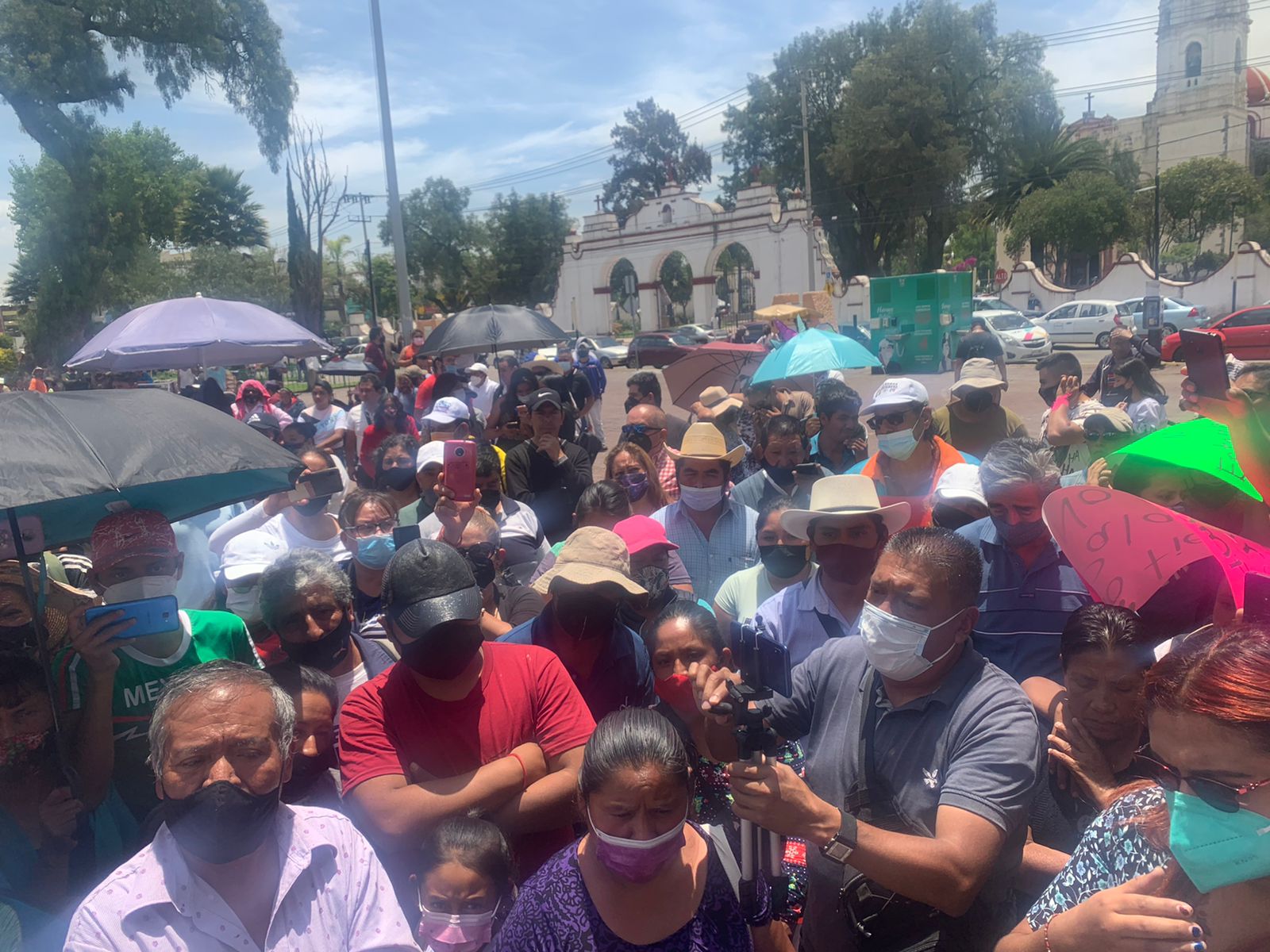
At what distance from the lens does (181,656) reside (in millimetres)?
2918

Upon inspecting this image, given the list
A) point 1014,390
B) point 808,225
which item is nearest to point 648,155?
point 808,225

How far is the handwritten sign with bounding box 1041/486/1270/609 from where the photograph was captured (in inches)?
91.8

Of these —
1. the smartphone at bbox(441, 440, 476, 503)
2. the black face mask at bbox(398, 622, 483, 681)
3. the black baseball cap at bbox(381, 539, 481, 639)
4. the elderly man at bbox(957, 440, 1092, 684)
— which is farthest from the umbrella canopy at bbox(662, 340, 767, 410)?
the black face mask at bbox(398, 622, 483, 681)

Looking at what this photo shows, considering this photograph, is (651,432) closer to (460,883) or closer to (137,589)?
(137,589)

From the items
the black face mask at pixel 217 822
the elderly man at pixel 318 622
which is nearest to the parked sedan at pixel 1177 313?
the elderly man at pixel 318 622

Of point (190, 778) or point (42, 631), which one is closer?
point (190, 778)

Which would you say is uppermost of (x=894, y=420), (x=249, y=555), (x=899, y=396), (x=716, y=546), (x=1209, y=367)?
(x=1209, y=367)

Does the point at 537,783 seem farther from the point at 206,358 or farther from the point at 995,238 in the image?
the point at 995,238

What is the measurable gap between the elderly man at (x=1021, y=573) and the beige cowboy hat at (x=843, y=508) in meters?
0.29

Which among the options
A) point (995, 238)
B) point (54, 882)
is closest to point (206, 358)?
point (54, 882)

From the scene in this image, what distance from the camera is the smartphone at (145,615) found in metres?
2.67

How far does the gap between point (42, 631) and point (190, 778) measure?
1.03 meters

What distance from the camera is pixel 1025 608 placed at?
3131 millimetres

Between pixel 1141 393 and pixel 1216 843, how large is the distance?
6.65 metres
